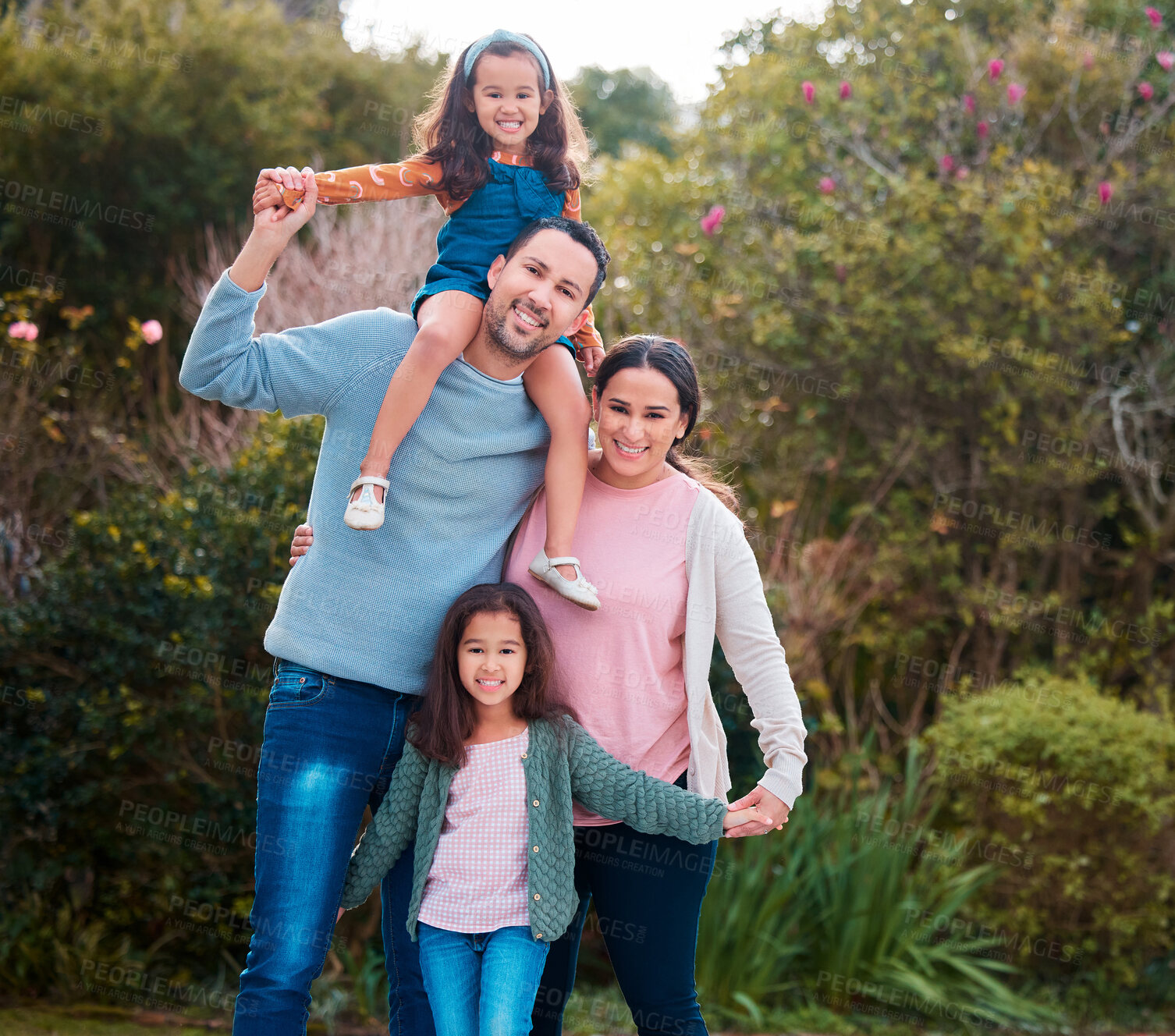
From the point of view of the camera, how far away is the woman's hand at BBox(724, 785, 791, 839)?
219 centimetres

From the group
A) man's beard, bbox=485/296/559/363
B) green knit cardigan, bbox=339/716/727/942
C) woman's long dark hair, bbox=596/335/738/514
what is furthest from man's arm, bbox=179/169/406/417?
green knit cardigan, bbox=339/716/727/942

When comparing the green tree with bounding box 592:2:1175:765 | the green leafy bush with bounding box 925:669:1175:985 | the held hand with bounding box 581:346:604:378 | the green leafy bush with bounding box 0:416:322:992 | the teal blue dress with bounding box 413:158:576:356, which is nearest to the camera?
the teal blue dress with bounding box 413:158:576:356

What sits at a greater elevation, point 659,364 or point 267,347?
point 659,364

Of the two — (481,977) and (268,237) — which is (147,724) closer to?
(481,977)

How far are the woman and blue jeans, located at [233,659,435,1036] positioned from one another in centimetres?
36

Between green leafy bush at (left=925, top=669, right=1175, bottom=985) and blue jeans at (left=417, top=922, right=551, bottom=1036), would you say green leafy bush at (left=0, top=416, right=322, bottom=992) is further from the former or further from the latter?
green leafy bush at (left=925, top=669, right=1175, bottom=985)

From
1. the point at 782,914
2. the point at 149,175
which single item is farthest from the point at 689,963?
the point at 149,175

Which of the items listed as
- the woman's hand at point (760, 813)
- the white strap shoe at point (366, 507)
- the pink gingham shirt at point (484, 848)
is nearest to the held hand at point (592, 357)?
the white strap shoe at point (366, 507)

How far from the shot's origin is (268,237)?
204 centimetres

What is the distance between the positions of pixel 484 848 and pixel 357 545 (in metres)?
0.65

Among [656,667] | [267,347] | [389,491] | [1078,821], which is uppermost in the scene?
[267,347]

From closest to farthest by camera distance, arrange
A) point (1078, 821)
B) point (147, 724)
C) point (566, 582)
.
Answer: point (566, 582), point (147, 724), point (1078, 821)

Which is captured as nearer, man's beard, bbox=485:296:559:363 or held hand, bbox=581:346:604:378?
man's beard, bbox=485:296:559:363

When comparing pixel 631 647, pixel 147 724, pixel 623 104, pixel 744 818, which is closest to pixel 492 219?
pixel 631 647
